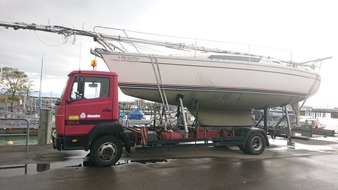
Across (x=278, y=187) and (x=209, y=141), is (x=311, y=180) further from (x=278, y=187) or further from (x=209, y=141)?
(x=209, y=141)

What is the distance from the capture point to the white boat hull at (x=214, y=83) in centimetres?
816

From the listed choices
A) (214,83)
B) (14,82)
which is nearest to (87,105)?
(214,83)

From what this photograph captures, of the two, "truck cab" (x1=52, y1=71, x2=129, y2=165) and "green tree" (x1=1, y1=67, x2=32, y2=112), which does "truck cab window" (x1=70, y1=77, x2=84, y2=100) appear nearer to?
"truck cab" (x1=52, y1=71, x2=129, y2=165)

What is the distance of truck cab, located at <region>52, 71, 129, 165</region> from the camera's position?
260 inches

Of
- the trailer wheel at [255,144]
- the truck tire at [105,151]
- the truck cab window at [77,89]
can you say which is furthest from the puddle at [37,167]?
the trailer wheel at [255,144]

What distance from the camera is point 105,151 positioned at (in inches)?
269

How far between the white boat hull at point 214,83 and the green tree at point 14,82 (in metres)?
35.5

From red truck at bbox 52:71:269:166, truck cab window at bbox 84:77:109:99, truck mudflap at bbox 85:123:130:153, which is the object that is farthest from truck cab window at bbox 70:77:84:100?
truck mudflap at bbox 85:123:130:153

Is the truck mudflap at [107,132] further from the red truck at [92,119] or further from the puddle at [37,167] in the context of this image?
the puddle at [37,167]

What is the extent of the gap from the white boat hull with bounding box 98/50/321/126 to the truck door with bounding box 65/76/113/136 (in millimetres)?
1118

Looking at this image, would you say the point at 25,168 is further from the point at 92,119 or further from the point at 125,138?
the point at 125,138

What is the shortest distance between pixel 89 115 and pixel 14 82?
3729cm

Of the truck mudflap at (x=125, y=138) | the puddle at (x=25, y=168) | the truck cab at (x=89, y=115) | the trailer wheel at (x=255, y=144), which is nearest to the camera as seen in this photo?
the puddle at (x=25, y=168)

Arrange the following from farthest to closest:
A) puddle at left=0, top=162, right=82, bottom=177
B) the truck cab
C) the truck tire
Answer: the truck tire < the truck cab < puddle at left=0, top=162, right=82, bottom=177
